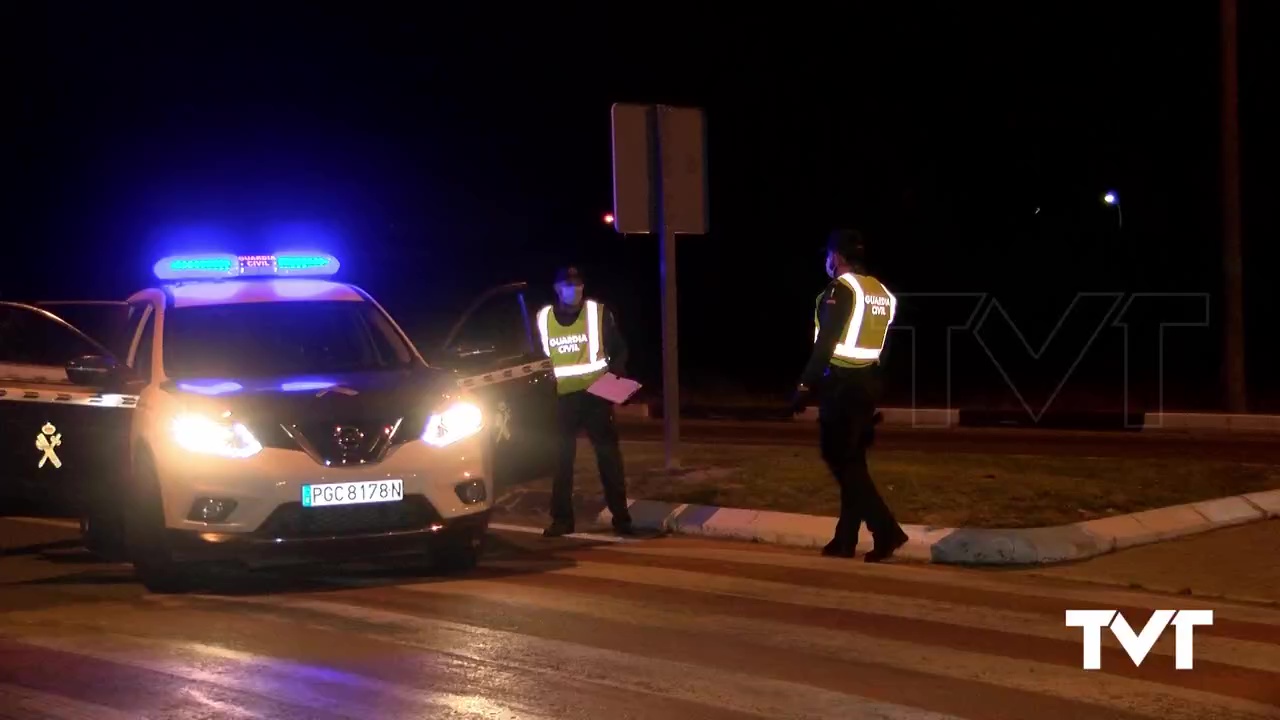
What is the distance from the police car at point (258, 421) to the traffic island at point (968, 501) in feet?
4.38

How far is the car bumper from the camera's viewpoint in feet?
27.3

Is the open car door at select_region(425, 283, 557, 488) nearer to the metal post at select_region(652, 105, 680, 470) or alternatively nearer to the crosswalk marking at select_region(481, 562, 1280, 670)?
the metal post at select_region(652, 105, 680, 470)

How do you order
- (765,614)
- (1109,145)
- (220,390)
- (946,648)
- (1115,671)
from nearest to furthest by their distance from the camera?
(1115,671), (946,648), (765,614), (220,390), (1109,145)

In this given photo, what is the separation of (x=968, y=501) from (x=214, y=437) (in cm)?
523

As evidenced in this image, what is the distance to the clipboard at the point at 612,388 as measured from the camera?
1080 cm

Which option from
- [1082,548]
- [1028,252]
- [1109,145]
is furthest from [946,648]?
[1028,252]

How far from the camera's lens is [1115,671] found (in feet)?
21.0

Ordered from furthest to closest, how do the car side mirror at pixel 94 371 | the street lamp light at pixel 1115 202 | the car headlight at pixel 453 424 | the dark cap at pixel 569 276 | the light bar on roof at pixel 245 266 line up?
the street lamp light at pixel 1115 202, the dark cap at pixel 569 276, the light bar on roof at pixel 245 266, the car side mirror at pixel 94 371, the car headlight at pixel 453 424

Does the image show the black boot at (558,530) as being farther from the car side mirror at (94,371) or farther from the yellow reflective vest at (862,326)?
the car side mirror at (94,371)

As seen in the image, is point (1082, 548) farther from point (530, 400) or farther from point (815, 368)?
point (530, 400)

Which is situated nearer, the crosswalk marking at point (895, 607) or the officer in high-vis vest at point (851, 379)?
the crosswalk marking at point (895, 607)

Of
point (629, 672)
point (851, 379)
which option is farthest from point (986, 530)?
point (629, 672)

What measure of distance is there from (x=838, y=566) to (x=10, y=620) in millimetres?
4563

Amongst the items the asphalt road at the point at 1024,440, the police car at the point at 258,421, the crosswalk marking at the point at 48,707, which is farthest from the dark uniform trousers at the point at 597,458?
the asphalt road at the point at 1024,440
